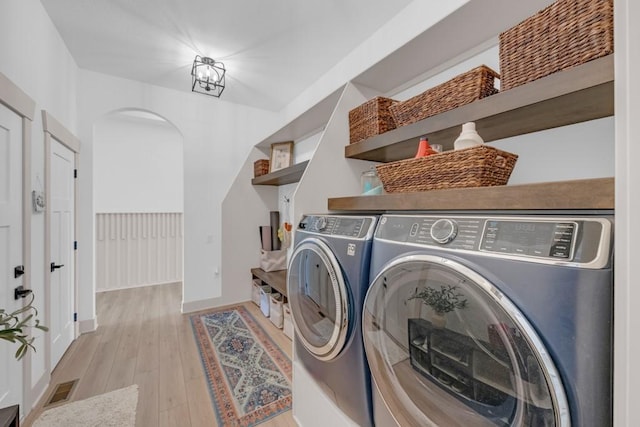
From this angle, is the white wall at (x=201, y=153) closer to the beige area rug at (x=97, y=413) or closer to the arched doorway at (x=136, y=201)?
the arched doorway at (x=136, y=201)

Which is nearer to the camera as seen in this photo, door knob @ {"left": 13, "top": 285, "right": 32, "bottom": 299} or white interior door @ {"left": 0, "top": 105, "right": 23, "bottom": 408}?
white interior door @ {"left": 0, "top": 105, "right": 23, "bottom": 408}

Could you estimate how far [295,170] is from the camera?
244cm

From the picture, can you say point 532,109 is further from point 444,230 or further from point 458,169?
point 444,230

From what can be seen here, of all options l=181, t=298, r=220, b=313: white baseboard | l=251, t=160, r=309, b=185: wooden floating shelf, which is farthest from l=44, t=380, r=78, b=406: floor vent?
l=251, t=160, r=309, b=185: wooden floating shelf

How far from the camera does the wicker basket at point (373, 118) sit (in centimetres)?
143

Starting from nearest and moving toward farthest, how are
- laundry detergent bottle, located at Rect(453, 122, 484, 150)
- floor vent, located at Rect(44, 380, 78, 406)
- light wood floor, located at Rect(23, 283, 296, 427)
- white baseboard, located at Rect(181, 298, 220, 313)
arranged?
1. laundry detergent bottle, located at Rect(453, 122, 484, 150)
2. light wood floor, located at Rect(23, 283, 296, 427)
3. floor vent, located at Rect(44, 380, 78, 406)
4. white baseboard, located at Rect(181, 298, 220, 313)

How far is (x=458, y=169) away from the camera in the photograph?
896 mm

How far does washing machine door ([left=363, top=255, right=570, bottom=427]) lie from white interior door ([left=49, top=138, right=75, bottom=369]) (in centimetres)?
253

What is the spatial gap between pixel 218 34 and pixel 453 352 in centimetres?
280

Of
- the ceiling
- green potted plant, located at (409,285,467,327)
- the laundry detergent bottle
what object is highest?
the ceiling

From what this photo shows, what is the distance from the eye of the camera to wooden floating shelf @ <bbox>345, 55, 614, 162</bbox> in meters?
0.73

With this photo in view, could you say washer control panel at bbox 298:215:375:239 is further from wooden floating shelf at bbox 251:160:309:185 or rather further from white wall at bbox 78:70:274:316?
white wall at bbox 78:70:274:316
